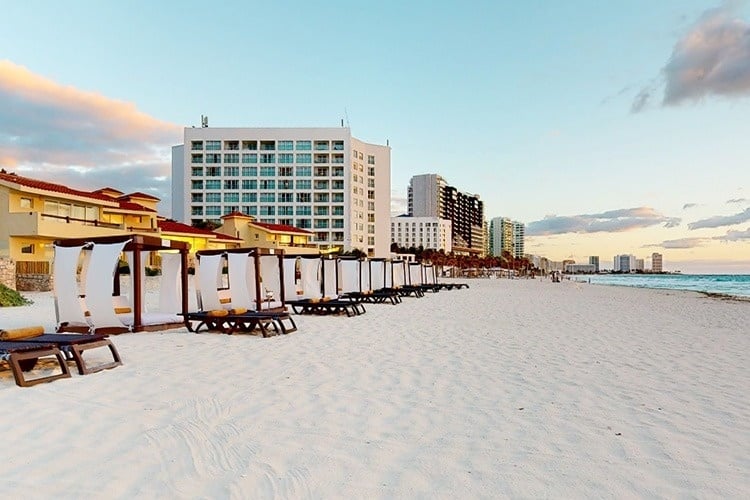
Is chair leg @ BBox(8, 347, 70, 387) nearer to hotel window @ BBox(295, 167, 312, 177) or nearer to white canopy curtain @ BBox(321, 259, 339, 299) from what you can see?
white canopy curtain @ BBox(321, 259, 339, 299)

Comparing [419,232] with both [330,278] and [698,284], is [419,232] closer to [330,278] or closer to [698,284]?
[698,284]

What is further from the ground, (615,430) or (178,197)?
(178,197)

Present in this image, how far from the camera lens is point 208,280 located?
1177 cm

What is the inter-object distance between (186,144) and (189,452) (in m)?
74.6

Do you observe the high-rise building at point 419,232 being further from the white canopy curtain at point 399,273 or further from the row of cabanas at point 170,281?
the row of cabanas at point 170,281

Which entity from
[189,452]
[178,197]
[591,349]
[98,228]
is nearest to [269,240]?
[98,228]

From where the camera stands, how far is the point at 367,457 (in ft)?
12.1

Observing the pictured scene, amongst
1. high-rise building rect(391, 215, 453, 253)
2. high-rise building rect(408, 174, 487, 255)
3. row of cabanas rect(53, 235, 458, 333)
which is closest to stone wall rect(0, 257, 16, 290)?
row of cabanas rect(53, 235, 458, 333)

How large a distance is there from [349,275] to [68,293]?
11.6m

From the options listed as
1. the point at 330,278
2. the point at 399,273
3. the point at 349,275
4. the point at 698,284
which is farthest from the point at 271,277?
the point at 698,284

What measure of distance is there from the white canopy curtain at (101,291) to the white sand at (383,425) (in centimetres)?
100

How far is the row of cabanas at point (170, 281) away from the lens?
8.74 m

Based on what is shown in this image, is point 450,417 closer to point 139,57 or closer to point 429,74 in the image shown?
point 139,57

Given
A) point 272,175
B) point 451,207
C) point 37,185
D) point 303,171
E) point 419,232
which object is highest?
point 451,207
